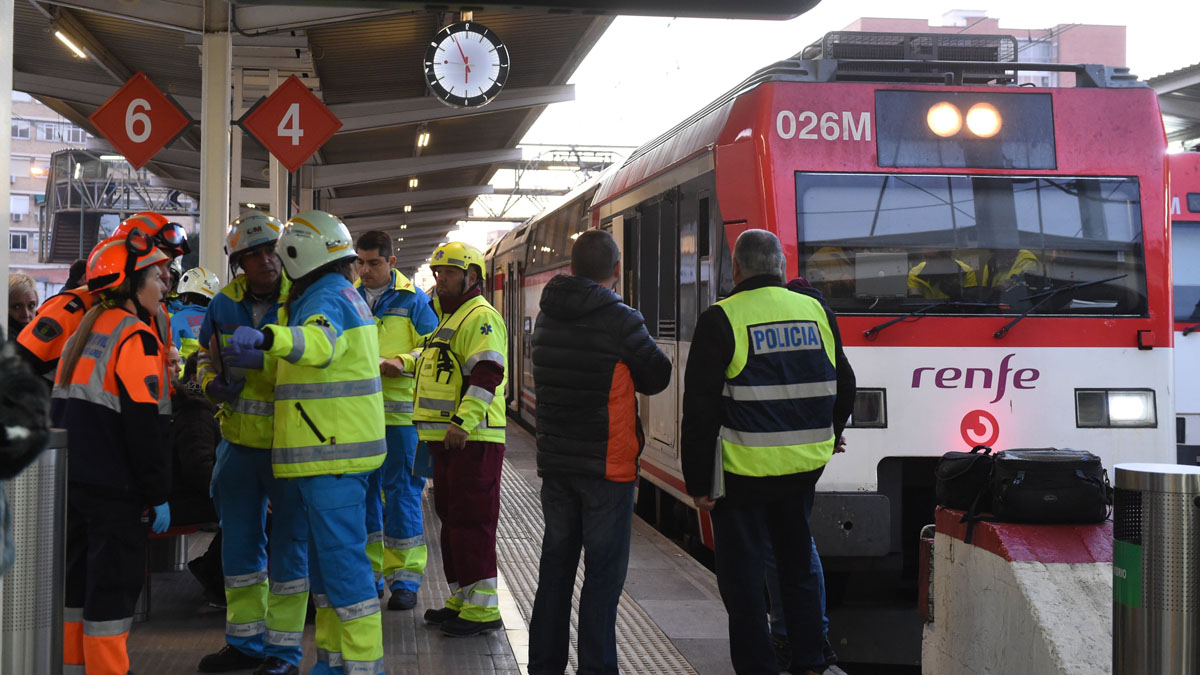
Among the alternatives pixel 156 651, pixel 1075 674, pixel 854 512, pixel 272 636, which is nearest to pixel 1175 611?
pixel 1075 674

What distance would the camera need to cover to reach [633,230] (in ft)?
31.2

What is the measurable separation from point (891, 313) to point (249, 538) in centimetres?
352

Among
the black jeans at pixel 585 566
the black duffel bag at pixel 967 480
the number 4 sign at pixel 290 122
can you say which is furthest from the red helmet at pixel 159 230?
the number 4 sign at pixel 290 122

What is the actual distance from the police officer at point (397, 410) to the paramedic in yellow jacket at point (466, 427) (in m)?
0.50

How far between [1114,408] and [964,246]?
120cm

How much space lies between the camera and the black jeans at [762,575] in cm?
486

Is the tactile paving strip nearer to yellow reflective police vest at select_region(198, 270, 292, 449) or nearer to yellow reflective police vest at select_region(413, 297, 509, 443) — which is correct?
yellow reflective police vest at select_region(413, 297, 509, 443)

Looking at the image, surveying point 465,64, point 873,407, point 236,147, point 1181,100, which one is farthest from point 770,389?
point 1181,100

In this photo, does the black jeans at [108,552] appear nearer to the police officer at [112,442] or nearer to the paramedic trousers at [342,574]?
the police officer at [112,442]

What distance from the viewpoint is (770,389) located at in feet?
16.1

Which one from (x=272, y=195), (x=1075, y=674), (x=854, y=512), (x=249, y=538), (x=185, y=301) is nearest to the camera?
(x=1075, y=674)

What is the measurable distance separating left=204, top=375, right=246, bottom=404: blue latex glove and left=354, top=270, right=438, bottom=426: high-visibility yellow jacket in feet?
5.42

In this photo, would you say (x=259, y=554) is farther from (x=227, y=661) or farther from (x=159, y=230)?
(x=159, y=230)

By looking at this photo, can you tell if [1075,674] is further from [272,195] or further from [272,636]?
[272,195]
